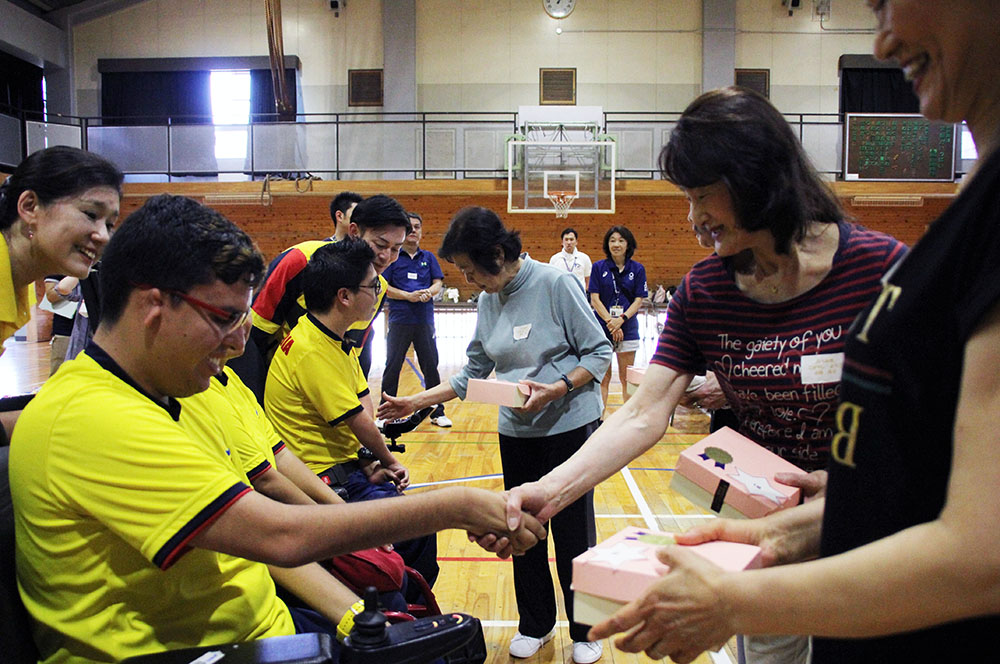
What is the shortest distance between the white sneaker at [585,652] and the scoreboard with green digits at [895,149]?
37.0ft

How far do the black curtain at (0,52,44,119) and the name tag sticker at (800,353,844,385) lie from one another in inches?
620

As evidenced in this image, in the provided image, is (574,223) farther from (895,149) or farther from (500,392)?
(500,392)

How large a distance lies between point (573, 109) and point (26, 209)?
10.6m

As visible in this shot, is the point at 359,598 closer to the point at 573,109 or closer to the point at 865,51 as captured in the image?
the point at 573,109

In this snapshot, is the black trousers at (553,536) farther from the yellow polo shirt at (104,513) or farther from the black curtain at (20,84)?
the black curtain at (20,84)

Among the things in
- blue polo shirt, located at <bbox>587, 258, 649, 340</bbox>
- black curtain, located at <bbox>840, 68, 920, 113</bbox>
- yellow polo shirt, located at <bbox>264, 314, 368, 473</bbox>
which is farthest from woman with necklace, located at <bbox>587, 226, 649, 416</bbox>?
black curtain, located at <bbox>840, 68, 920, 113</bbox>

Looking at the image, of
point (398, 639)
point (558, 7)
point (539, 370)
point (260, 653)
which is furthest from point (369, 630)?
point (558, 7)

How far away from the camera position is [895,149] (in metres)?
11.9

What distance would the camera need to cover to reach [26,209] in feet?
6.76

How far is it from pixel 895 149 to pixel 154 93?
13085 millimetres

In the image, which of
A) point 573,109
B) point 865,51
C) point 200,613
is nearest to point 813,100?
point 865,51

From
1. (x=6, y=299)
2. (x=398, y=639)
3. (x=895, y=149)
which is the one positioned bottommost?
(x=398, y=639)

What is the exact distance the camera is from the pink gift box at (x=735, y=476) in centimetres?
139

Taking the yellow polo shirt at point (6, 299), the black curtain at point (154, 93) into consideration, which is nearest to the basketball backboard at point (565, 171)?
the black curtain at point (154, 93)
